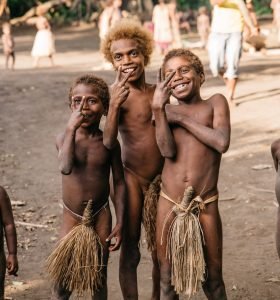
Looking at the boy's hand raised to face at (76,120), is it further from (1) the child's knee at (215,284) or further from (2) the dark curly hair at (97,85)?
(1) the child's knee at (215,284)

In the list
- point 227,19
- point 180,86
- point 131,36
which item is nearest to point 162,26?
point 227,19

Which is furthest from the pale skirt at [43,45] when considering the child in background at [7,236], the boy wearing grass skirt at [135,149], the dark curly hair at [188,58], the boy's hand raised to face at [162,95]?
the boy's hand raised to face at [162,95]

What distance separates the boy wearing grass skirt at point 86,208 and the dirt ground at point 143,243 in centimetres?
98

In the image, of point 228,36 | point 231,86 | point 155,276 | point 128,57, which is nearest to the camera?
point 128,57

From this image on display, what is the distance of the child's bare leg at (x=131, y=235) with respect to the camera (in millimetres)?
4188

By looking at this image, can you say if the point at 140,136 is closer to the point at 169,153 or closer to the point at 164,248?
the point at 169,153

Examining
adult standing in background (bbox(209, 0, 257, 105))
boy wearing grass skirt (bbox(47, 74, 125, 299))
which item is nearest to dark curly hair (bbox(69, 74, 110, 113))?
boy wearing grass skirt (bbox(47, 74, 125, 299))

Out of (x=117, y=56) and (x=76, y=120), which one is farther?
(x=117, y=56)

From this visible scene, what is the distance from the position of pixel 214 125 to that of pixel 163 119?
300mm

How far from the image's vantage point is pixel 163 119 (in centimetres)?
373

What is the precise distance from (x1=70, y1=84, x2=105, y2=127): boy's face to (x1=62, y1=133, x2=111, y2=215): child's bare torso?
0.11m

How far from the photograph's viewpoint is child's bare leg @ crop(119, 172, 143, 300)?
4.19 meters

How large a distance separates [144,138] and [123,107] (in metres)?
0.22

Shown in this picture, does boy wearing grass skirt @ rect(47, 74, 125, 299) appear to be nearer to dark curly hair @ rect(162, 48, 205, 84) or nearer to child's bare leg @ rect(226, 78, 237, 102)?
dark curly hair @ rect(162, 48, 205, 84)
